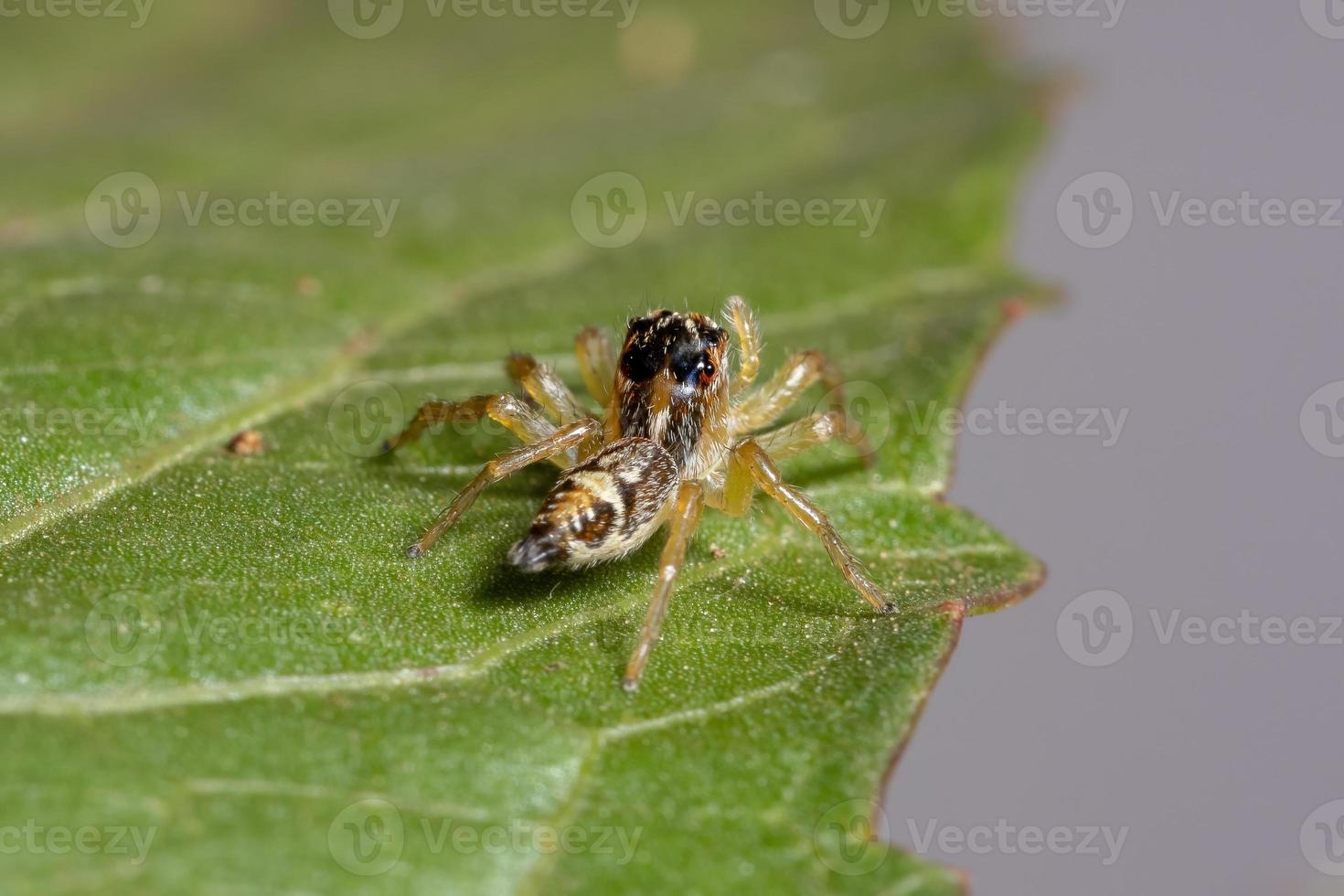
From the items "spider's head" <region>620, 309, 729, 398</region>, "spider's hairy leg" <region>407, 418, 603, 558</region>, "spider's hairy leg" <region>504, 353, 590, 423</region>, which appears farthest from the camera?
"spider's hairy leg" <region>504, 353, 590, 423</region>

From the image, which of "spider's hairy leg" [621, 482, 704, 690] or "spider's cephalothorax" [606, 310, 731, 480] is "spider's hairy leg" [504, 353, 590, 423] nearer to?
"spider's cephalothorax" [606, 310, 731, 480]

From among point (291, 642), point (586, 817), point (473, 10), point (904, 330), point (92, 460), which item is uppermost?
point (473, 10)

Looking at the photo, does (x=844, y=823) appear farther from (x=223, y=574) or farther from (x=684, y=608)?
(x=223, y=574)

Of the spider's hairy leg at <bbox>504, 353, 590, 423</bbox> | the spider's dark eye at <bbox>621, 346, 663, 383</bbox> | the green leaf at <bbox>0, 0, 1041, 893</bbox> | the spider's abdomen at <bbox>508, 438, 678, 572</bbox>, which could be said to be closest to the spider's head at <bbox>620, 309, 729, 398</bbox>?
the spider's dark eye at <bbox>621, 346, 663, 383</bbox>

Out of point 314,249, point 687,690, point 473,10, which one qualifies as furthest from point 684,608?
point 473,10

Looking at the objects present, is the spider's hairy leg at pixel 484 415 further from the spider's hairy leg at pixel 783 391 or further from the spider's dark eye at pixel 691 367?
the spider's hairy leg at pixel 783 391

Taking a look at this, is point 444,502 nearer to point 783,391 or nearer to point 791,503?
point 791,503

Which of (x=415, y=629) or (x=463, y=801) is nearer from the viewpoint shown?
(x=463, y=801)
